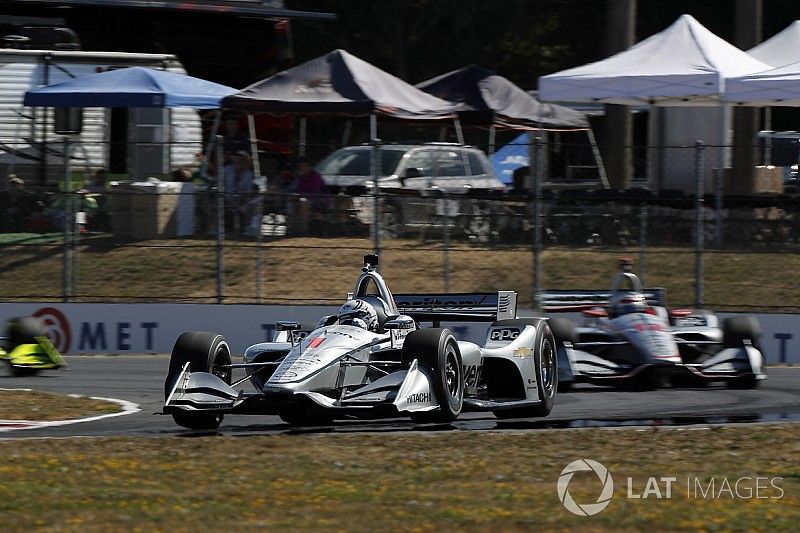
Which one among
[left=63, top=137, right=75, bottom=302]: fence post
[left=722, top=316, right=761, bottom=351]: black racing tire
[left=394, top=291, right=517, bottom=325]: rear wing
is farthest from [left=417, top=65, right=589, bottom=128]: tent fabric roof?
Result: [left=394, top=291, right=517, bottom=325]: rear wing

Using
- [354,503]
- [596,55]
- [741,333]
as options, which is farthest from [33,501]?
[596,55]

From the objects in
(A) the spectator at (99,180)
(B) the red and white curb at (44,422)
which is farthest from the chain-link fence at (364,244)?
(B) the red and white curb at (44,422)

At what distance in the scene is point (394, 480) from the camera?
8.45m

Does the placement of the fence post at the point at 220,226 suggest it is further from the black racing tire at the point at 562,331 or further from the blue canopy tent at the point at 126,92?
the black racing tire at the point at 562,331

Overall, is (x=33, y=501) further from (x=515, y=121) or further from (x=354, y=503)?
(x=515, y=121)

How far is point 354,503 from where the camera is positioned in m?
7.69

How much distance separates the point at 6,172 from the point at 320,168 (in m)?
4.58

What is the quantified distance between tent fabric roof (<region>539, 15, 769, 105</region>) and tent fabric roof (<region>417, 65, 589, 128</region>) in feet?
6.77

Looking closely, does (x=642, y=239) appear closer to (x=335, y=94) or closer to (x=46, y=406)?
(x=335, y=94)

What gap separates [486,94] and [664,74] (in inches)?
142

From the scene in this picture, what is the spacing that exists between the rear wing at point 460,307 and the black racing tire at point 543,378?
457mm

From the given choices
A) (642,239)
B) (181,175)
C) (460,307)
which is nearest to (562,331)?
(460,307)

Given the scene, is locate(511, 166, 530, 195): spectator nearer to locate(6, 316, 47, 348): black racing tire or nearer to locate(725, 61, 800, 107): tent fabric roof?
locate(725, 61, 800, 107): tent fabric roof

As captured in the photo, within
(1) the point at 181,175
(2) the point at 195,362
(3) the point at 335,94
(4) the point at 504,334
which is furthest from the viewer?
(3) the point at 335,94
